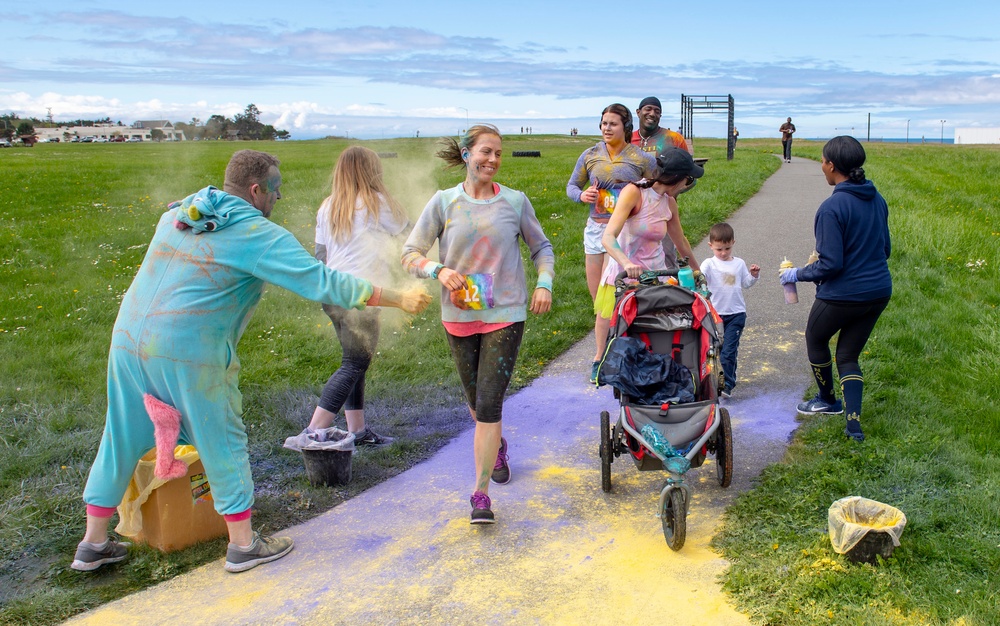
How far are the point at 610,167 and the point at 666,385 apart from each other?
2.25 m

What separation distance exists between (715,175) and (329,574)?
778 inches

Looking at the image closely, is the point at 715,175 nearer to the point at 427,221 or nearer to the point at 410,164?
the point at 410,164

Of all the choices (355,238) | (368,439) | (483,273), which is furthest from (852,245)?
(368,439)

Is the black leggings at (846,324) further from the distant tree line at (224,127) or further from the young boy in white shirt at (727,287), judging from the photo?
the distant tree line at (224,127)

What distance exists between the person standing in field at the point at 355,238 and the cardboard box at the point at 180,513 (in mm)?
920

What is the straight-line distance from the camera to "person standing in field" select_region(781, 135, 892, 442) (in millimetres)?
4809

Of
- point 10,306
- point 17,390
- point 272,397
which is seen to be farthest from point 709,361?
point 10,306

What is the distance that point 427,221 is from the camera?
430cm

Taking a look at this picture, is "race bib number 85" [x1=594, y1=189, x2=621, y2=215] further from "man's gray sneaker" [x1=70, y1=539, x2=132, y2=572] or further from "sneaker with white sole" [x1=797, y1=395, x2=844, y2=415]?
"man's gray sneaker" [x1=70, y1=539, x2=132, y2=572]

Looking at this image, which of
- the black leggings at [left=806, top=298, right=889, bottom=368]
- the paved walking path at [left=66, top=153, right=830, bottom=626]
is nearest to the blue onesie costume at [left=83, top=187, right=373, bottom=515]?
the paved walking path at [left=66, top=153, right=830, bottom=626]

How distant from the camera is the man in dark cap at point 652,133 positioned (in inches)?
262

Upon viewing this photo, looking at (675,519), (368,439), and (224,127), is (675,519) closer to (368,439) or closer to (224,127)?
(368,439)

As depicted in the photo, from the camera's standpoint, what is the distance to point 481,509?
419cm

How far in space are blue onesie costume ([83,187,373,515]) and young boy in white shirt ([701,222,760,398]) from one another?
10.0 feet
